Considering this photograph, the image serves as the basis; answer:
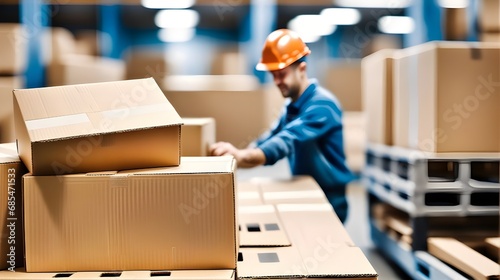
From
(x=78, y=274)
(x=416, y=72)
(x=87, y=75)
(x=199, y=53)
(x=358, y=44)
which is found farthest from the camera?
(x=199, y=53)

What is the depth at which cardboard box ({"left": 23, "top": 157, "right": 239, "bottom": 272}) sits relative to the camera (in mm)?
1261

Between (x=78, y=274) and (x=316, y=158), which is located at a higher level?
(x=316, y=158)

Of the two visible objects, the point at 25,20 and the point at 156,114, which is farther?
the point at 25,20

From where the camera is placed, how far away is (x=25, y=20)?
16.2ft

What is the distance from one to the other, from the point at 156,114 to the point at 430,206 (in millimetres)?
1426

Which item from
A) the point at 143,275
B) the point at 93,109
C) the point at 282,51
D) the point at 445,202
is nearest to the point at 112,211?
the point at 143,275

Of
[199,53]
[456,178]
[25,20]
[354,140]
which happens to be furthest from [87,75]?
[199,53]

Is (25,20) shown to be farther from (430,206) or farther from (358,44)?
(358,44)

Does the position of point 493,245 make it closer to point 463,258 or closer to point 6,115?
point 463,258

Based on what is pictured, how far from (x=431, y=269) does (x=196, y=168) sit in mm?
1286

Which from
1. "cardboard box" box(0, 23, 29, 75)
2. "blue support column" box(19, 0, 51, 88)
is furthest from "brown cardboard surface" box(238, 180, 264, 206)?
"blue support column" box(19, 0, 51, 88)

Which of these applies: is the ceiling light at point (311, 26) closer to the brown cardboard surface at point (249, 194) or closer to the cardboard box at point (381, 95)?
the cardboard box at point (381, 95)

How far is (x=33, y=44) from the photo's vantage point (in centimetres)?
456

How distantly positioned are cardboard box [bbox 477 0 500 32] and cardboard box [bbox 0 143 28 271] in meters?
2.83
